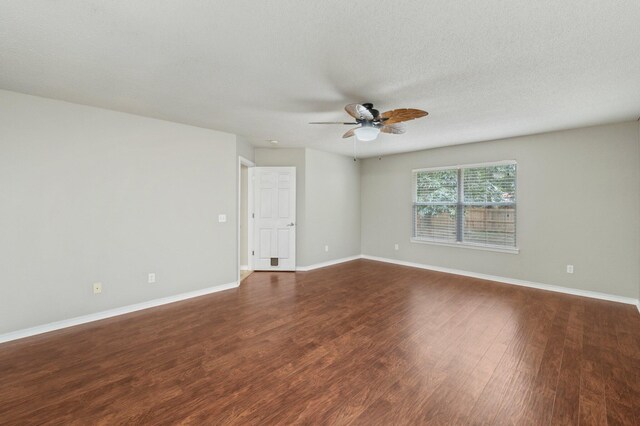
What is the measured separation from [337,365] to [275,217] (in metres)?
3.57

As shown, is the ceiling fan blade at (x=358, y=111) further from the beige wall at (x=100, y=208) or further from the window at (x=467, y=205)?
the window at (x=467, y=205)

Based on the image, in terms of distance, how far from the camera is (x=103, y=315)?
3266mm

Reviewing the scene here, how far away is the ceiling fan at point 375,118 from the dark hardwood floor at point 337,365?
2177 mm

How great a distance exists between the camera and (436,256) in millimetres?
5586

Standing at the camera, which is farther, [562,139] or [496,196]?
[496,196]

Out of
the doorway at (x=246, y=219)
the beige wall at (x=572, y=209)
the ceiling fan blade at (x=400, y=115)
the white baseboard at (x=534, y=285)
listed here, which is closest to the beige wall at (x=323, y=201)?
the doorway at (x=246, y=219)

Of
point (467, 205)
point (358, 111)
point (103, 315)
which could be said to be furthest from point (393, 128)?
point (103, 315)

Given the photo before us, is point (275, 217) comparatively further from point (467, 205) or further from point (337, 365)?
point (467, 205)

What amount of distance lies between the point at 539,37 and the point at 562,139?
3.19 metres

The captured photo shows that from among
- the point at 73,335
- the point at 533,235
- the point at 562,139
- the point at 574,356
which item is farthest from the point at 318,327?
the point at 562,139

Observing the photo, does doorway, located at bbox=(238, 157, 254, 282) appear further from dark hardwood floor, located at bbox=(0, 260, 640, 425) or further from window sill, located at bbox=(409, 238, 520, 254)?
window sill, located at bbox=(409, 238, 520, 254)

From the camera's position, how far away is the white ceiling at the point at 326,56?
64.8 inches

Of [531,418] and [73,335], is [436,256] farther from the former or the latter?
[73,335]

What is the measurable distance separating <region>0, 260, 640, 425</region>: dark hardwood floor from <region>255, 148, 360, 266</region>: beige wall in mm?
2011
